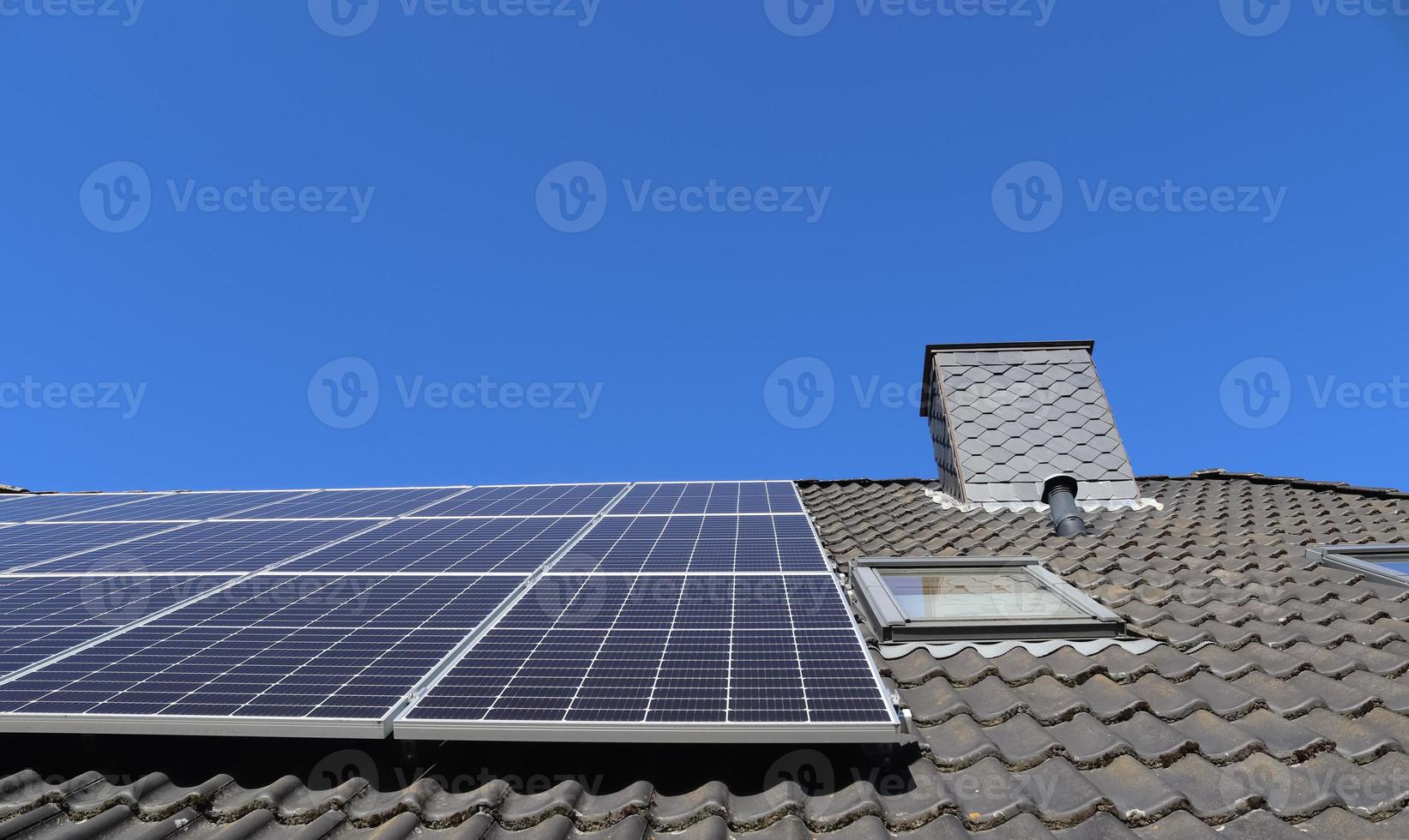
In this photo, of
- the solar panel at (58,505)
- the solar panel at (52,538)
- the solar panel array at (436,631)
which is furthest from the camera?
the solar panel at (58,505)

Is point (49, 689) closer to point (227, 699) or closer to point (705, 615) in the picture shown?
point (227, 699)

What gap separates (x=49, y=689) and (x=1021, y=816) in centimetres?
511

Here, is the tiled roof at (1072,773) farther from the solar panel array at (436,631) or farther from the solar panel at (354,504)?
the solar panel at (354,504)

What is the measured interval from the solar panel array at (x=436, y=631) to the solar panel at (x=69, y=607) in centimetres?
2

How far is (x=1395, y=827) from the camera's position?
2.73 m

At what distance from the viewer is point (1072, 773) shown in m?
3.12

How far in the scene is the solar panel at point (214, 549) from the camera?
590 centimetres

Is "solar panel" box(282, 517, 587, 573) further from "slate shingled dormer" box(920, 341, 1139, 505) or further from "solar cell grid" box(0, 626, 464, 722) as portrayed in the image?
"slate shingled dormer" box(920, 341, 1139, 505)

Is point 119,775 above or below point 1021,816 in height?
above

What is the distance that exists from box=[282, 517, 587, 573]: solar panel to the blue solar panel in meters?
1.02

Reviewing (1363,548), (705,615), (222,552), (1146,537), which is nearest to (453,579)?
(705,615)

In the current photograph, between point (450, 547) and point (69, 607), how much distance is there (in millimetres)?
2766

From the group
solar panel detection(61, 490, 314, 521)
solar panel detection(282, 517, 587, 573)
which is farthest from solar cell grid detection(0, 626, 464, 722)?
solar panel detection(61, 490, 314, 521)
